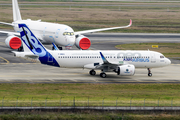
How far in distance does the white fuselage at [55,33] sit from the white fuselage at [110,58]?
833 inches

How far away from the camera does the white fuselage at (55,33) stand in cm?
8019

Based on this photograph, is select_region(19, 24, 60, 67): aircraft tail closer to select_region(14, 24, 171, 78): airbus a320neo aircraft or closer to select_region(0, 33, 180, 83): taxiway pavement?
select_region(14, 24, 171, 78): airbus a320neo aircraft

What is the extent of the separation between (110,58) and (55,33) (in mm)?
26417

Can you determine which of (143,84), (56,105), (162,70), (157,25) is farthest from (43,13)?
(56,105)

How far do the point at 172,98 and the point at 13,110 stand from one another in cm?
1990

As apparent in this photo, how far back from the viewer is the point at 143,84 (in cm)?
5322

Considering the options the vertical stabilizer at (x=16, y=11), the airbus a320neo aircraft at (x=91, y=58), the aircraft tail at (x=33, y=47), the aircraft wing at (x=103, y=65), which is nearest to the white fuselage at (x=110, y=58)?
the airbus a320neo aircraft at (x=91, y=58)

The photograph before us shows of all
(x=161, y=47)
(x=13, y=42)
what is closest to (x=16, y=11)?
(x=13, y=42)

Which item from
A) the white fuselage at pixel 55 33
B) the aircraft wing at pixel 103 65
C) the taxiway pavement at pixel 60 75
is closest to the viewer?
the taxiway pavement at pixel 60 75

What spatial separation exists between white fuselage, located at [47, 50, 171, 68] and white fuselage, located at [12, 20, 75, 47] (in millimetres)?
21166

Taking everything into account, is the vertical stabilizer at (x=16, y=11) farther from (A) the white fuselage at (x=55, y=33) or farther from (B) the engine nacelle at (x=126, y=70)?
(B) the engine nacelle at (x=126, y=70)

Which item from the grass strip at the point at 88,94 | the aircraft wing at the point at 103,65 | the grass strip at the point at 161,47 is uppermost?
the grass strip at the point at 161,47

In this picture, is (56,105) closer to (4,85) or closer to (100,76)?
(4,85)

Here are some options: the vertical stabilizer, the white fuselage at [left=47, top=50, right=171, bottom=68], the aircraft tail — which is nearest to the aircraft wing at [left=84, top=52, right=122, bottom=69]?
the white fuselage at [left=47, top=50, right=171, bottom=68]
